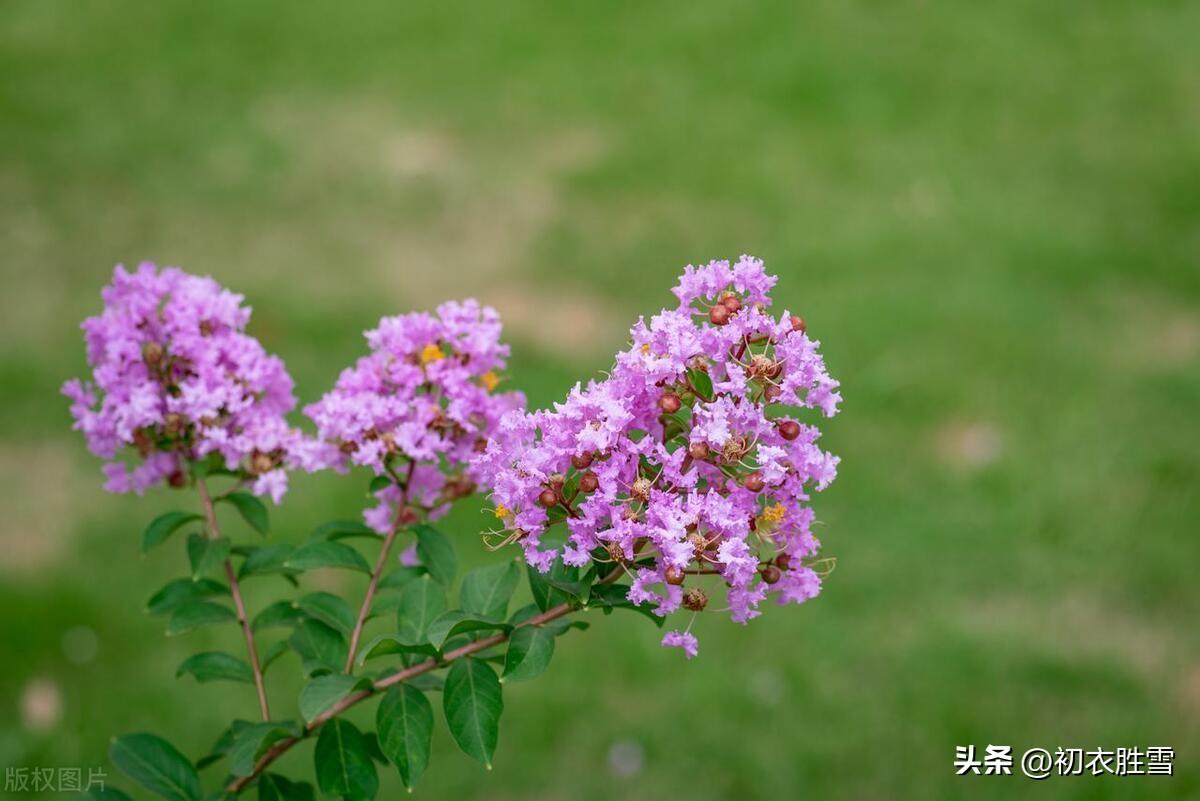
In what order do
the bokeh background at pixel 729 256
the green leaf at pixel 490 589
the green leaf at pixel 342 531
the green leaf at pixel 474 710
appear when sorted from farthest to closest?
the bokeh background at pixel 729 256 → the green leaf at pixel 342 531 → the green leaf at pixel 490 589 → the green leaf at pixel 474 710

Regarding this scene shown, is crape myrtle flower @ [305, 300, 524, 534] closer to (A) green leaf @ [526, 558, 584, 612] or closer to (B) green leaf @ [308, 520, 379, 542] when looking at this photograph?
(B) green leaf @ [308, 520, 379, 542]

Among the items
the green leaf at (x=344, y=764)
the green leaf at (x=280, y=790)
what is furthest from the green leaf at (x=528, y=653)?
the green leaf at (x=280, y=790)

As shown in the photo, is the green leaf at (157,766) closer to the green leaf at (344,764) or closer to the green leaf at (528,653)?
the green leaf at (344,764)

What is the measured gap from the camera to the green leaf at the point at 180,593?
5.24 feet

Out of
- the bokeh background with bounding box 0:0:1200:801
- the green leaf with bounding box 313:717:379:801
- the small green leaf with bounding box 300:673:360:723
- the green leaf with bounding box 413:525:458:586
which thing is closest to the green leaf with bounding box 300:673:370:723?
the small green leaf with bounding box 300:673:360:723

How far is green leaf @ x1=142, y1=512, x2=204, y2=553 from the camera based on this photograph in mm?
1579

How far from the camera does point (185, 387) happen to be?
1458 mm

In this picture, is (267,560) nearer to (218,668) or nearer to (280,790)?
(218,668)

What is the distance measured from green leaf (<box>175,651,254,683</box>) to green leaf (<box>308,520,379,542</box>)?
170 millimetres

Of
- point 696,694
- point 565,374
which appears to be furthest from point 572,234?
point 696,694

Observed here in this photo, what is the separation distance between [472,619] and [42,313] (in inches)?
134

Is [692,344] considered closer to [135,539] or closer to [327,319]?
[135,539]

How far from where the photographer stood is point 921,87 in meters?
5.30

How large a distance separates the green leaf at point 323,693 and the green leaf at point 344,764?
102 millimetres
